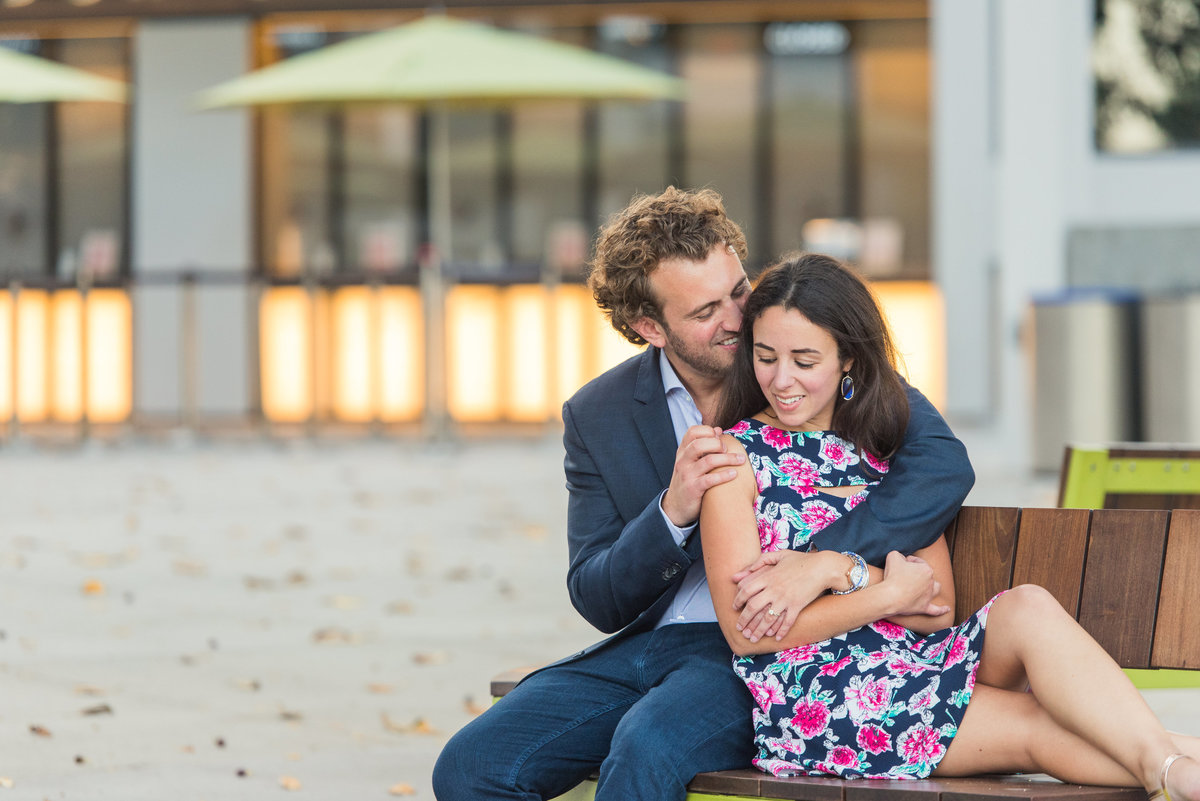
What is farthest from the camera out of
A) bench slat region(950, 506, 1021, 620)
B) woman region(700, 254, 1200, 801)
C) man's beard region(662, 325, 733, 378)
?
man's beard region(662, 325, 733, 378)

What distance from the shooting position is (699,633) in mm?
3049

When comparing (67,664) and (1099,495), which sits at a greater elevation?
(1099,495)

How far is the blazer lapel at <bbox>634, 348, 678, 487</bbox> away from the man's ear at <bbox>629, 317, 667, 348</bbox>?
65 millimetres

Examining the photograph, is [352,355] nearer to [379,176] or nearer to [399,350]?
[399,350]

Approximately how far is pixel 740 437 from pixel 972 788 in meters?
0.74

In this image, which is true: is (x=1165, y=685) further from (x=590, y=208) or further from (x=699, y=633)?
(x=590, y=208)

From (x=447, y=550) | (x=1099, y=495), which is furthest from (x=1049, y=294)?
(x=1099, y=495)

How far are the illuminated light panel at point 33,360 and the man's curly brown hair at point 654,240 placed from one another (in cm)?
1242

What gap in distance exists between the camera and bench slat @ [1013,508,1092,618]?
2.90 m

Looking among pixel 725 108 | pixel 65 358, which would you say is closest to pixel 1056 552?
pixel 65 358

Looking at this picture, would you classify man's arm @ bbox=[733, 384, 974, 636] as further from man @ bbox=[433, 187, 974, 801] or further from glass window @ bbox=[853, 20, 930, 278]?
glass window @ bbox=[853, 20, 930, 278]

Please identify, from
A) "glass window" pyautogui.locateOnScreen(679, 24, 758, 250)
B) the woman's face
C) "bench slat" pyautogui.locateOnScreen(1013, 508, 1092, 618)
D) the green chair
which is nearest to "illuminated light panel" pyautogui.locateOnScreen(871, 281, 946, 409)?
"glass window" pyautogui.locateOnScreen(679, 24, 758, 250)

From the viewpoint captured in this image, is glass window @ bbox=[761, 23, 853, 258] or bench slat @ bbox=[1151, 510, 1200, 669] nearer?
bench slat @ bbox=[1151, 510, 1200, 669]

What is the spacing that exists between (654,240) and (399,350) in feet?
37.2
